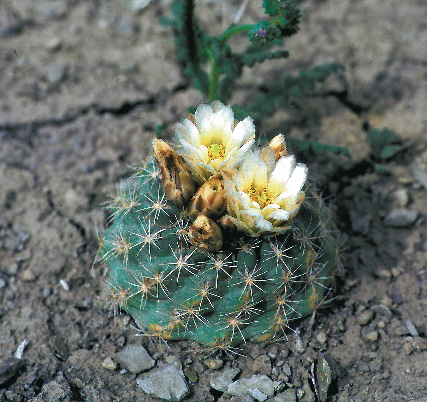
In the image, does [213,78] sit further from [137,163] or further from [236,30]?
[137,163]

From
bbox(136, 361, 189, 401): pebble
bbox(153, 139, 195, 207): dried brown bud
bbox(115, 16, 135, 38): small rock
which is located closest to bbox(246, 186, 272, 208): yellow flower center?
bbox(153, 139, 195, 207): dried brown bud

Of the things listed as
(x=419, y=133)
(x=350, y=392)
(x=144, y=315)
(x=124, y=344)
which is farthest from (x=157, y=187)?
(x=419, y=133)

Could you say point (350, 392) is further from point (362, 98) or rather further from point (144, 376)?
point (362, 98)

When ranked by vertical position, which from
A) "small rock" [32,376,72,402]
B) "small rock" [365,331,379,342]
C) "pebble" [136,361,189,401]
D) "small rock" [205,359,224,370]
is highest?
"small rock" [32,376,72,402]

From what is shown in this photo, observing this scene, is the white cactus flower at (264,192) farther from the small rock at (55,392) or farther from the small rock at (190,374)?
the small rock at (55,392)

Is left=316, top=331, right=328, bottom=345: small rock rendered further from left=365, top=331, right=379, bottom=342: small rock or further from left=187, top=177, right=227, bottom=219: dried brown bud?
left=187, top=177, right=227, bottom=219: dried brown bud

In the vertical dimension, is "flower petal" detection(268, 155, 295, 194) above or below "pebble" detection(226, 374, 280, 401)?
above

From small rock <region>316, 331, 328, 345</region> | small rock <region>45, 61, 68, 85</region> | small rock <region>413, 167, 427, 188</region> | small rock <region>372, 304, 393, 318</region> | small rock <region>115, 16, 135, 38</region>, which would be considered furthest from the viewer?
small rock <region>115, 16, 135, 38</region>
